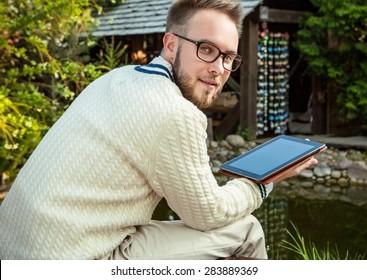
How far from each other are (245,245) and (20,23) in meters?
5.06

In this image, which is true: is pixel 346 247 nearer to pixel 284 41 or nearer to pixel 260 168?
pixel 260 168

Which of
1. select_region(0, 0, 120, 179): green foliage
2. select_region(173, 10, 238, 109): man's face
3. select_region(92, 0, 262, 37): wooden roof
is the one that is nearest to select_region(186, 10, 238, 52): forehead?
select_region(173, 10, 238, 109): man's face

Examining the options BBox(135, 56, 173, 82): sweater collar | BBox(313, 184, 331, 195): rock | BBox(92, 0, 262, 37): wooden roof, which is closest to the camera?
BBox(135, 56, 173, 82): sweater collar

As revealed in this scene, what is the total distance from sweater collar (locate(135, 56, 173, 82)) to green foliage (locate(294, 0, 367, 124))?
27.0ft

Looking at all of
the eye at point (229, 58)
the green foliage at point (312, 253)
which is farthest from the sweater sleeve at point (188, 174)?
the green foliage at point (312, 253)

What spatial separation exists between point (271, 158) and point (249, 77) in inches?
344

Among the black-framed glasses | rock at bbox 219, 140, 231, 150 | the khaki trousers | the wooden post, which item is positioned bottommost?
rock at bbox 219, 140, 231, 150

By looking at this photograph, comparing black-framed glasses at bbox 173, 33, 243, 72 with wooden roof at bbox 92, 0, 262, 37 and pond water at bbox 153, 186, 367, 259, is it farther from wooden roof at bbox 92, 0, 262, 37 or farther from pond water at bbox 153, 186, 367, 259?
wooden roof at bbox 92, 0, 262, 37

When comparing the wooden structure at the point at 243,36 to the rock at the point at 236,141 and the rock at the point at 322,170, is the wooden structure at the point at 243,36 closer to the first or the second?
the rock at the point at 236,141

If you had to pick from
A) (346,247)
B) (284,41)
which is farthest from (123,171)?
(284,41)

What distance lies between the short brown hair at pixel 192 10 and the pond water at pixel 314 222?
3627 mm

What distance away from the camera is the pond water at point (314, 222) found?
6.25 meters

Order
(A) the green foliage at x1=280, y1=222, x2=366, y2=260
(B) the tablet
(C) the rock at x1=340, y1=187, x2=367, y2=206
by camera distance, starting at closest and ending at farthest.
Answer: (B) the tablet
(A) the green foliage at x1=280, y1=222, x2=366, y2=260
(C) the rock at x1=340, y1=187, x2=367, y2=206

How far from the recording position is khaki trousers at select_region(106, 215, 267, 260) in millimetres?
2322
